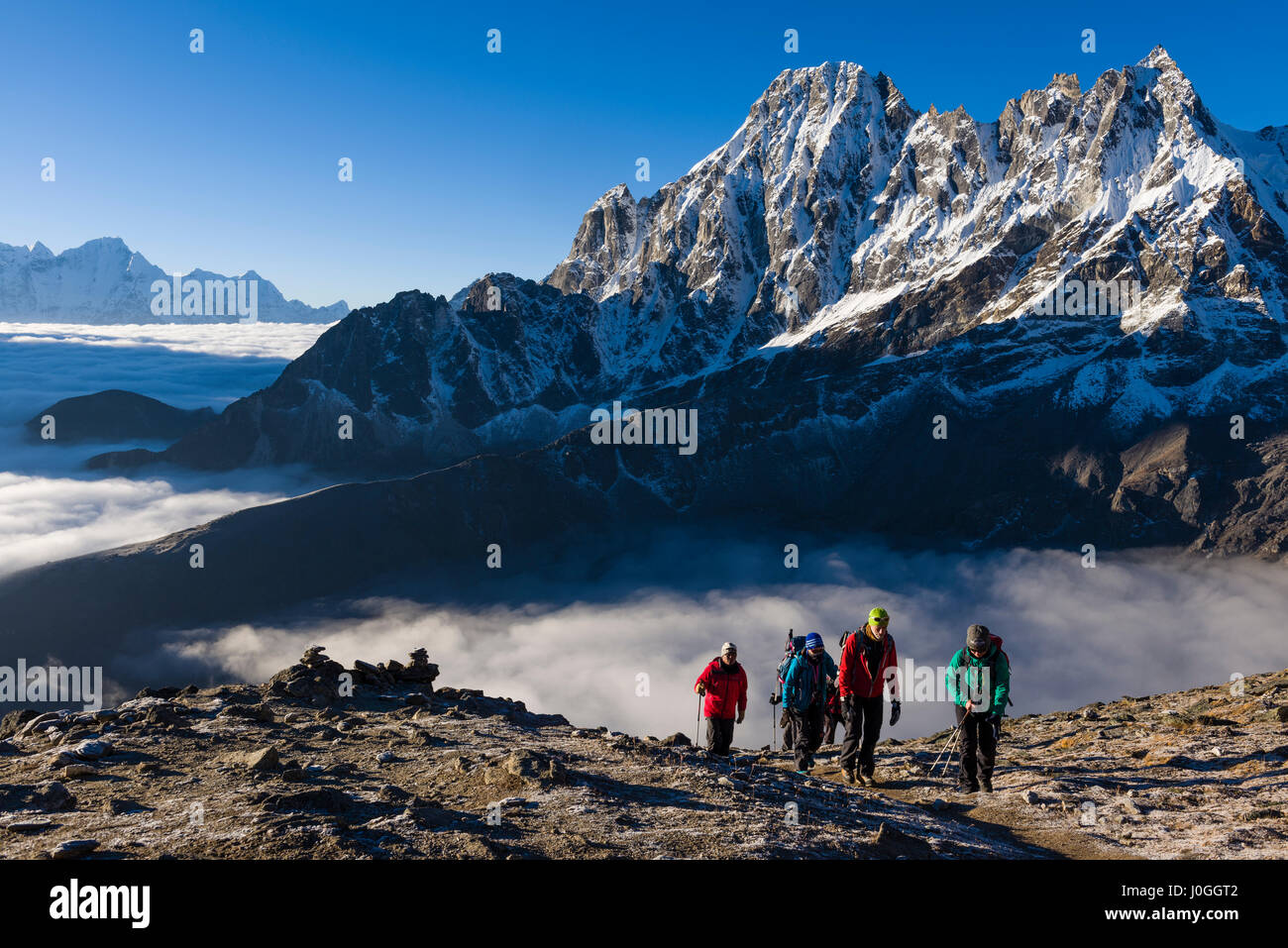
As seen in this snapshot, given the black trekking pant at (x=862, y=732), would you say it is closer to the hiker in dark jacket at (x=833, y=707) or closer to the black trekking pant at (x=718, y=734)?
the hiker in dark jacket at (x=833, y=707)

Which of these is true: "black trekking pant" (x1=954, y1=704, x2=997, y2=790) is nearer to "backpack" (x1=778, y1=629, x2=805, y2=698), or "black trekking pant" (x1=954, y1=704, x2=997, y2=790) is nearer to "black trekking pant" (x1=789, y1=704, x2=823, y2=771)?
"black trekking pant" (x1=789, y1=704, x2=823, y2=771)

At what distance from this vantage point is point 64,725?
19562 mm

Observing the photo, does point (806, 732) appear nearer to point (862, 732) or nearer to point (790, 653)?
point (862, 732)

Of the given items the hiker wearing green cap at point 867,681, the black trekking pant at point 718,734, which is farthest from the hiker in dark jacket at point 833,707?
the black trekking pant at point 718,734

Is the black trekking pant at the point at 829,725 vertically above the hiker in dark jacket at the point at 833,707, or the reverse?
the hiker in dark jacket at the point at 833,707

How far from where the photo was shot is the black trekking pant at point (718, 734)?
825 inches

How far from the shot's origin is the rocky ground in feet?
36.8

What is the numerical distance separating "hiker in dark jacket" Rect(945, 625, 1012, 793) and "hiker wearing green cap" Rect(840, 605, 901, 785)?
1.44 meters

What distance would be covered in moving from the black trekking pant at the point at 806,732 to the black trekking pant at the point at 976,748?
3.26 meters

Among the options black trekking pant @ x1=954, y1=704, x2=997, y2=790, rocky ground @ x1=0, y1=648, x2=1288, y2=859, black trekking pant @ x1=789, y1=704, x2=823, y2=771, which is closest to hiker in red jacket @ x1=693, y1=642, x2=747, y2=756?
rocky ground @ x1=0, y1=648, x2=1288, y2=859

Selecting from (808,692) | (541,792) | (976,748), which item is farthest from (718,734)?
(541,792)
